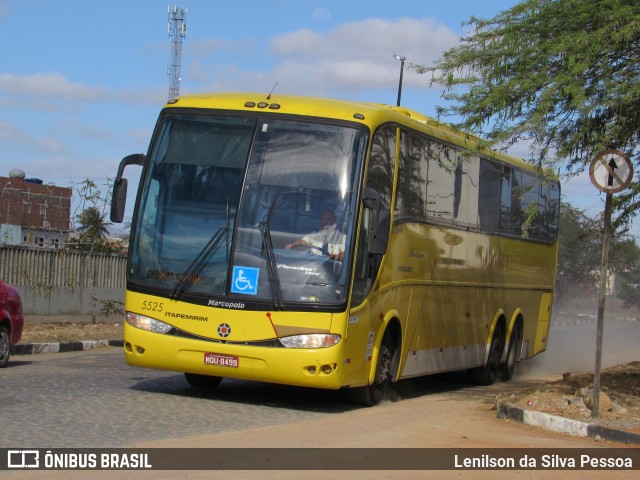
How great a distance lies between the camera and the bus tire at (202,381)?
43.7 feet

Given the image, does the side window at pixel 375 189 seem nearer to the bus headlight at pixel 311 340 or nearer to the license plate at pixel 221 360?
the bus headlight at pixel 311 340

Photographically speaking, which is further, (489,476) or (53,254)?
(53,254)

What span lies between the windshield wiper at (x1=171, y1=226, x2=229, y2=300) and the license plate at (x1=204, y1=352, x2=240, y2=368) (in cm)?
80

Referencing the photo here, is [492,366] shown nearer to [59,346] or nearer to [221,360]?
[221,360]

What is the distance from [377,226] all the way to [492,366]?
7385 mm

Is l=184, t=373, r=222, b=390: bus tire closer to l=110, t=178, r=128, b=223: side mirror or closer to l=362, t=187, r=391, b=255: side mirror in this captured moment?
l=110, t=178, r=128, b=223: side mirror

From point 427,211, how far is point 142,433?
244 inches

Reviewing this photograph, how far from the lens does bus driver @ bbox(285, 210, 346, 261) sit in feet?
37.3

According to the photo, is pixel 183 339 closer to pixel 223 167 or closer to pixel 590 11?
pixel 223 167

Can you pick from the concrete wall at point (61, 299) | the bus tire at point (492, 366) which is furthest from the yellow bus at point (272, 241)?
the concrete wall at point (61, 299)

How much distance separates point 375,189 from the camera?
39.6 ft

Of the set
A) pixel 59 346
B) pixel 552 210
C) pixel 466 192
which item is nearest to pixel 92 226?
pixel 59 346

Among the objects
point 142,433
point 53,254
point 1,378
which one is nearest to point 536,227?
point 1,378

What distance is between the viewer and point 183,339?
1156cm
